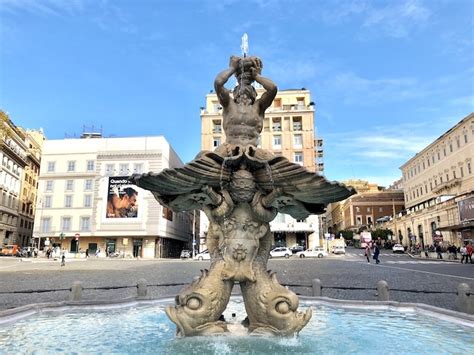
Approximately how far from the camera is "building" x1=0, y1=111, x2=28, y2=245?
51406 mm

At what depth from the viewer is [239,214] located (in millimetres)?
5254

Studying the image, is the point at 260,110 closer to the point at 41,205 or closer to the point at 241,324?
the point at 241,324

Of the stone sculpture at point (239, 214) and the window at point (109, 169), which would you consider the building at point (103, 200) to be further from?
the stone sculpture at point (239, 214)

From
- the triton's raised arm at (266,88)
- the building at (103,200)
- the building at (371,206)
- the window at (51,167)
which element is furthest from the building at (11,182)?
the building at (371,206)

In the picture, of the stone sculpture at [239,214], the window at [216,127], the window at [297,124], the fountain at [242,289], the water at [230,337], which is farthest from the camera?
the window at [297,124]

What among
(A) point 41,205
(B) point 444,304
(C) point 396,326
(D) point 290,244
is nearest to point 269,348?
(C) point 396,326

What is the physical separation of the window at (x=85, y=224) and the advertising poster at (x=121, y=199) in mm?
3178

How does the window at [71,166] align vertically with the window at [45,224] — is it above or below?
above

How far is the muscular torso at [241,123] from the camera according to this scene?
222 inches

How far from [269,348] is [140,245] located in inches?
1816

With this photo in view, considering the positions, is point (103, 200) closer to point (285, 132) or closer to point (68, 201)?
point (68, 201)

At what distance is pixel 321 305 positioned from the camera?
7.86 m

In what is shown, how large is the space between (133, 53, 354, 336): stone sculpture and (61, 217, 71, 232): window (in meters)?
49.7

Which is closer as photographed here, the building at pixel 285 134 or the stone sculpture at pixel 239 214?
the stone sculpture at pixel 239 214
